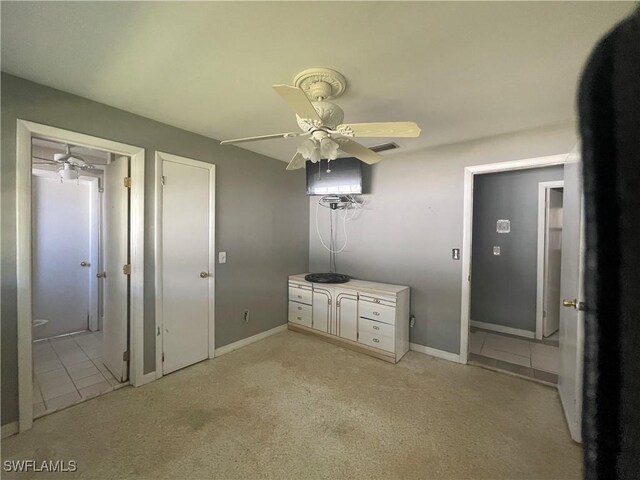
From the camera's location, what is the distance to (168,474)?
1495 mm

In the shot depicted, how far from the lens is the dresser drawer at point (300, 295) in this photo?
11.5 ft

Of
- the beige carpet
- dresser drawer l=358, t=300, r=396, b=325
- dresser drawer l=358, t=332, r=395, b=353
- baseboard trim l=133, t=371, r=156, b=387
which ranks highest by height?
dresser drawer l=358, t=300, r=396, b=325

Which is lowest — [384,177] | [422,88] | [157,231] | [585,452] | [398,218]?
[585,452]

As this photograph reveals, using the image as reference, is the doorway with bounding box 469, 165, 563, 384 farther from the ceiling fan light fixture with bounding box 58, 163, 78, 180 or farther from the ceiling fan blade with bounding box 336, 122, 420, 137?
the ceiling fan light fixture with bounding box 58, 163, 78, 180

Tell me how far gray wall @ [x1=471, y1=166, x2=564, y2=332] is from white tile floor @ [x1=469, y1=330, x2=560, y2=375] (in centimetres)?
35

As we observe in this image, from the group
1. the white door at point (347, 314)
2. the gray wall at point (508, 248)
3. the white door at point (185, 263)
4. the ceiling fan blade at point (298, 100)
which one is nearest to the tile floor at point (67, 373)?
the white door at point (185, 263)

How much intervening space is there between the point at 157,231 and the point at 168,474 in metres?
1.80

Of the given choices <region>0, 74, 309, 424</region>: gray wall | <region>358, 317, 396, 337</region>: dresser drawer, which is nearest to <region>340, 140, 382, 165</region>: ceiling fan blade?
<region>0, 74, 309, 424</region>: gray wall

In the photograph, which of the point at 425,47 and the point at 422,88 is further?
the point at 422,88

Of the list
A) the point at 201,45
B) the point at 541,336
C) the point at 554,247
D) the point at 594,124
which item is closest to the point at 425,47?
the point at 201,45

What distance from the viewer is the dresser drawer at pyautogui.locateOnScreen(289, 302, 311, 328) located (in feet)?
Result: 11.5

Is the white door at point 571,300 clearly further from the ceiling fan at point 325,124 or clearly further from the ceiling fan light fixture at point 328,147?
the ceiling fan light fixture at point 328,147

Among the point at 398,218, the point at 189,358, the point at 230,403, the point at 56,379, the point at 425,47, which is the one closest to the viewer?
the point at 425,47

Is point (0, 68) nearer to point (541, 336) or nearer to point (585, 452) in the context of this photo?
point (585, 452)
